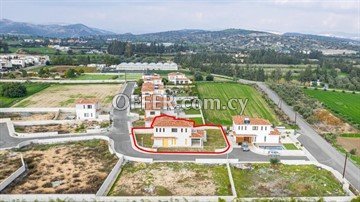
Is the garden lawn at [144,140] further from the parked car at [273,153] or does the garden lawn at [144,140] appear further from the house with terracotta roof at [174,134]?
the parked car at [273,153]

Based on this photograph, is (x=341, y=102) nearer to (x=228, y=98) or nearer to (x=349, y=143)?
(x=228, y=98)

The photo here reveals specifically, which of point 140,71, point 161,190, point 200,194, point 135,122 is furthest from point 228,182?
point 140,71

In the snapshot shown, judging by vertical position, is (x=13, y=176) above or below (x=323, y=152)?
above

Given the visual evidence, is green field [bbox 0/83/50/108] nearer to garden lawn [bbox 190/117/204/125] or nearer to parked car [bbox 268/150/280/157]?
garden lawn [bbox 190/117/204/125]

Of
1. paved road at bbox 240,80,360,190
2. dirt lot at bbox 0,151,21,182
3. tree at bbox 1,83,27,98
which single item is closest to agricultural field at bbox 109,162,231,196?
dirt lot at bbox 0,151,21,182

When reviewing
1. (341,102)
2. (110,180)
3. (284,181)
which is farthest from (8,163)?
(341,102)

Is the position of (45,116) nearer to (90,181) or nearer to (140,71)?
(90,181)
